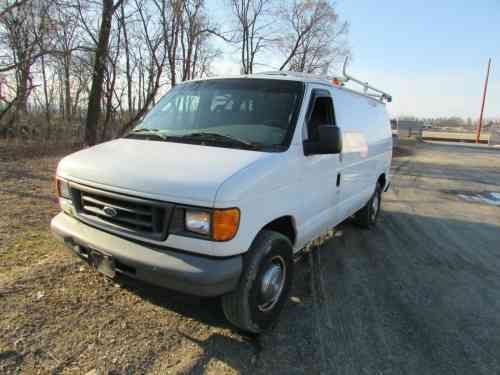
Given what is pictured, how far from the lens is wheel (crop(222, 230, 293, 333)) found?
2.55m

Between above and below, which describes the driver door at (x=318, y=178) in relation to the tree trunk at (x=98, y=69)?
below

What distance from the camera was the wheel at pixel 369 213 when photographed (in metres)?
5.88

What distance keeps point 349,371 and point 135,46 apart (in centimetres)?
2057

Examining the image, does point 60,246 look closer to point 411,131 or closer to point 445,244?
point 445,244

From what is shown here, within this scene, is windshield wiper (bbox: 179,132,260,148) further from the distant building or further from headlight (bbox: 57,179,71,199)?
the distant building

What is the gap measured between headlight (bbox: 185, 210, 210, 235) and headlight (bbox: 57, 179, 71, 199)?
1.31m

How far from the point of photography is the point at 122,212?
2.55 metres

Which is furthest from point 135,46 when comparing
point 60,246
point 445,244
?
point 445,244

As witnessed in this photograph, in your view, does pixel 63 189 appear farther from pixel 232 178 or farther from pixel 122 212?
pixel 232 178

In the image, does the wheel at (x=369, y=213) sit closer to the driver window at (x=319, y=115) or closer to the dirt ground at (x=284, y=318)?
the dirt ground at (x=284, y=318)

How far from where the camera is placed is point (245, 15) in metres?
27.0

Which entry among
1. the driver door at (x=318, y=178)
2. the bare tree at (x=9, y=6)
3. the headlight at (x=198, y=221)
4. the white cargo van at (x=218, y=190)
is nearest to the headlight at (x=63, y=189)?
the white cargo van at (x=218, y=190)

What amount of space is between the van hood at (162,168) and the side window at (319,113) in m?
0.78

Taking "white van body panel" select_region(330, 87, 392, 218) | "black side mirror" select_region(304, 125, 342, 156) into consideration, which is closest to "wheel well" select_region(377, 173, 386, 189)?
"white van body panel" select_region(330, 87, 392, 218)
